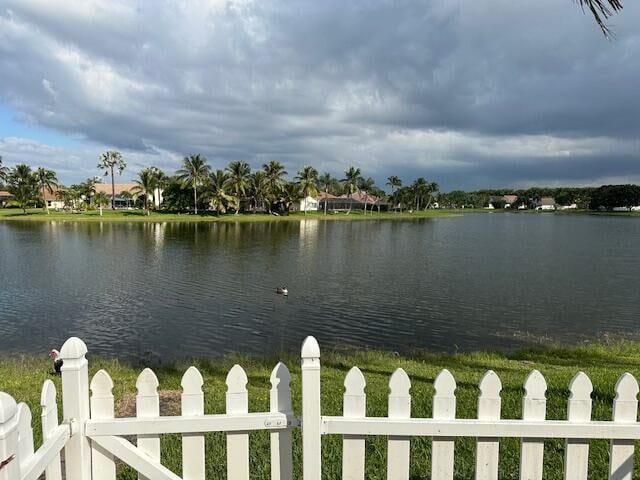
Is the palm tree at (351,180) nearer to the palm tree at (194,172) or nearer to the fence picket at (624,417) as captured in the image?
the palm tree at (194,172)

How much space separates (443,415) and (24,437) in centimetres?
234

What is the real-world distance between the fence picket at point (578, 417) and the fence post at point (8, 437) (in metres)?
3.05

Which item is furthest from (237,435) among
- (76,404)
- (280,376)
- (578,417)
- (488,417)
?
(578,417)

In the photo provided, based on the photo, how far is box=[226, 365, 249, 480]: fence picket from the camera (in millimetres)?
2863

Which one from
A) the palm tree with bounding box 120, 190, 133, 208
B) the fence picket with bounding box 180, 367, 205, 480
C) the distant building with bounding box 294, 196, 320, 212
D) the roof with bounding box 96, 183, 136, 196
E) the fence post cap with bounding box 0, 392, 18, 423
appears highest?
the roof with bounding box 96, 183, 136, 196

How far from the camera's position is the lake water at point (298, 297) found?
1535cm

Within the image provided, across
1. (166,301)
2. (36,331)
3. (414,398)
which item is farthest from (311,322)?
(414,398)

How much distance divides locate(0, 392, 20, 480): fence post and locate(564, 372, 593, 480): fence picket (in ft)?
10.0

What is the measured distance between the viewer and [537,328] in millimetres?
16547

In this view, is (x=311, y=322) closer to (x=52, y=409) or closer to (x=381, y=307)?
(x=381, y=307)

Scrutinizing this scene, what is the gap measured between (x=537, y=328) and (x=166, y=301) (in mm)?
15178

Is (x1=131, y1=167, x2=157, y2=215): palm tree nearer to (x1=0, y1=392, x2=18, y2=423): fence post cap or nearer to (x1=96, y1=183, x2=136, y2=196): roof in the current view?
(x1=96, y1=183, x2=136, y2=196): roof

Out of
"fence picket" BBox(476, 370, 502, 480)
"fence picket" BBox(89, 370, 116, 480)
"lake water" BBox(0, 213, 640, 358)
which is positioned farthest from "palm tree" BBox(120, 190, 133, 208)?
"fence picket" BBox(476, 370, 502, 480)

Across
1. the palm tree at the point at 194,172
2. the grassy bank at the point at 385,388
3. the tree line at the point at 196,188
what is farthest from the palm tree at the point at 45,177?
the grassy bank at the point at 385,388
